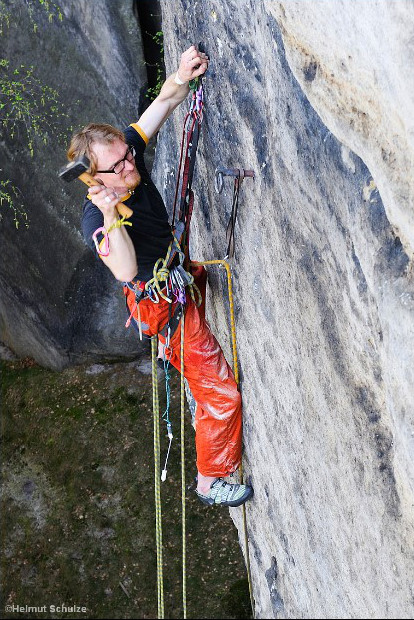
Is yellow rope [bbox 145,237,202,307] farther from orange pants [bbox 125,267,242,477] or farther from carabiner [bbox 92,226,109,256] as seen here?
carabiner [bbox 92,226,109,256]

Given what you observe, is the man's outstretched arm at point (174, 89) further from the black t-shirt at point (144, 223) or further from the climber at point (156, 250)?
the black t-shirt at point (144, 223)

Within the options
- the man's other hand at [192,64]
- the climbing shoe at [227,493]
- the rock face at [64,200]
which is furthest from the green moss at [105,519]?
the man's other hand at [192,64]

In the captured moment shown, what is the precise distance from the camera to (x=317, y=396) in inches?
115

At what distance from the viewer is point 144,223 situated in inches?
132

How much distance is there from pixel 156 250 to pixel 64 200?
3.84 meters

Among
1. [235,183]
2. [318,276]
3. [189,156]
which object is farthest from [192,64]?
[318,276]

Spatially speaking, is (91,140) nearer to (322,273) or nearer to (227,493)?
(322,273)

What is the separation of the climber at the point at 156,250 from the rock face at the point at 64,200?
2.95 m

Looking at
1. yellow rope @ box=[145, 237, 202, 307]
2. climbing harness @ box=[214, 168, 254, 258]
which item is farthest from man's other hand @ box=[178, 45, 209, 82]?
yellow rope @ box=[145, 237, 202, 307]

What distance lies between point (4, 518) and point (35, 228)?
317 centimetres

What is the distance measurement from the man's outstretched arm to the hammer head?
1.04m

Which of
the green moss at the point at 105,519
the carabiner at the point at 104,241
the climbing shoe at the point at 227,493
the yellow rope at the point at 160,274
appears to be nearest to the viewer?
the carabiner at the point at 104,241

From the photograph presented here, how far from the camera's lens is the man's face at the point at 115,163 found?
3002 mm

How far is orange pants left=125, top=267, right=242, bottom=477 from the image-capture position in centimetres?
378
